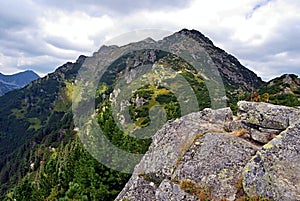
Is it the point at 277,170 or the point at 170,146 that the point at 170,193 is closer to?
the point at 170,146

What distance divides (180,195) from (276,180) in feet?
19.9

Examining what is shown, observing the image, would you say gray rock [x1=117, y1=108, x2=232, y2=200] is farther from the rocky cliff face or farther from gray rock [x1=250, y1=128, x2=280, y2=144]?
gray rock [x1=250, y1=128, x2=280, y2=144]

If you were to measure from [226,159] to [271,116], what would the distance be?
4532mm

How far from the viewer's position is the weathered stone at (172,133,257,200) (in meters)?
18.1

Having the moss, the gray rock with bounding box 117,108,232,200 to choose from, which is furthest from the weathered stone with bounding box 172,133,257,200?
the gray rock with bounding box 117,108,232,200

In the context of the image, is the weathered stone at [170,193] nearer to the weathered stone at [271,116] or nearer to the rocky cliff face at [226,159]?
the rocky cliff face at [226,159]

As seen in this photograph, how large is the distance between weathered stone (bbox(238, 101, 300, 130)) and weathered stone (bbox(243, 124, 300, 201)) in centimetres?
180

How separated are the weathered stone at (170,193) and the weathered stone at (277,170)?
3.81 m

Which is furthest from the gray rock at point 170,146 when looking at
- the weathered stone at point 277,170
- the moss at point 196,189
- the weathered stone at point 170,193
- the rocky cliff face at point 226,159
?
the weathered stone at point 277,170

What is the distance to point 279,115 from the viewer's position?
20.2 meters

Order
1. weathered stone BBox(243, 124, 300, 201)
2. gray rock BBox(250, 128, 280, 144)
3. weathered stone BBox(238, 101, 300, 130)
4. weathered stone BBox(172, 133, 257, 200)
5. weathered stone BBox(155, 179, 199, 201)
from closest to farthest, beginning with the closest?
weathered stone BBox(243, 124, 300, 201), weathered stone BBox(172, 133, 257, 200), weathered stone BBox(155, 179, 199, 201), weathered stone BBox(238, 101, 300, 130), gray rock BBox(250, 128, 280, 144)

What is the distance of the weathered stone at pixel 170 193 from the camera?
18.6 metres

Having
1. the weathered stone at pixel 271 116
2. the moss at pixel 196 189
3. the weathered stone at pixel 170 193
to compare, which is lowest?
the weathered stone at pixel 170 193

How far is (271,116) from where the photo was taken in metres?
20.3
